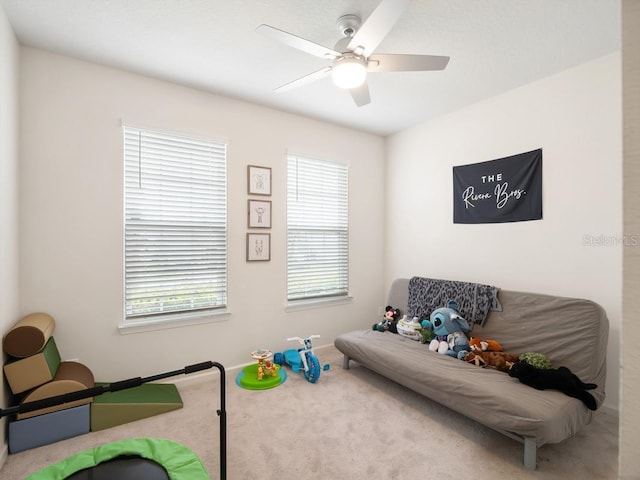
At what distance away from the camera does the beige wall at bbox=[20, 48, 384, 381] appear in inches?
96.1

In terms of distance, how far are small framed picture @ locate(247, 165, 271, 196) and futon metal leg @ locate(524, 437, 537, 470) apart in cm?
291

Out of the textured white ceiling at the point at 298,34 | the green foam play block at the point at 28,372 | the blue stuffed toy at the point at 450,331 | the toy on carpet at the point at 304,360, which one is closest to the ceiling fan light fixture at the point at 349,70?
the textured white ceiling at the point at 298,34

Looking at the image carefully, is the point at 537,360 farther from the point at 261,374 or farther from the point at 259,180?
the point at 259,180

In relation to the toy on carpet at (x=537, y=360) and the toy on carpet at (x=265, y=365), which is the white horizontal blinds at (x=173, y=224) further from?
the toy on carpet at (x=537, y=360)

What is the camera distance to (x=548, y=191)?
2850mm

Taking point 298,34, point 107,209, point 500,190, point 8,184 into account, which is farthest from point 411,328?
point 8,184

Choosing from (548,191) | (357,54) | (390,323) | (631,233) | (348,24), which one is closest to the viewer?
(631,233)

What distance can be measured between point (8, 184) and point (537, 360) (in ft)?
12.7

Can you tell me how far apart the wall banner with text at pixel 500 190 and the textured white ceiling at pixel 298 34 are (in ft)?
2.38

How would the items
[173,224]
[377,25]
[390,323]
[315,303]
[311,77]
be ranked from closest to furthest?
[377,25], [311,77], [173,224], [390,323], [315,303]

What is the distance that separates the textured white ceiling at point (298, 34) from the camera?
1991mm

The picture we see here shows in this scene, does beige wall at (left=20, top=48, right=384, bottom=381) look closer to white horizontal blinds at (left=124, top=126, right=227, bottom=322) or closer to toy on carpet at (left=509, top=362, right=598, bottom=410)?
white horizontal blinds at (left=124, top=126, right=227, bottom=322)

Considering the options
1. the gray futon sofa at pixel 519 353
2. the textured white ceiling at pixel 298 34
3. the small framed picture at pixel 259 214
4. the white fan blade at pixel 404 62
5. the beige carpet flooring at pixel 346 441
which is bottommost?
the beige carpet flooring at pixel 346 441

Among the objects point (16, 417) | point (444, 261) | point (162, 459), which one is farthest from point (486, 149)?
point (16, 417)
